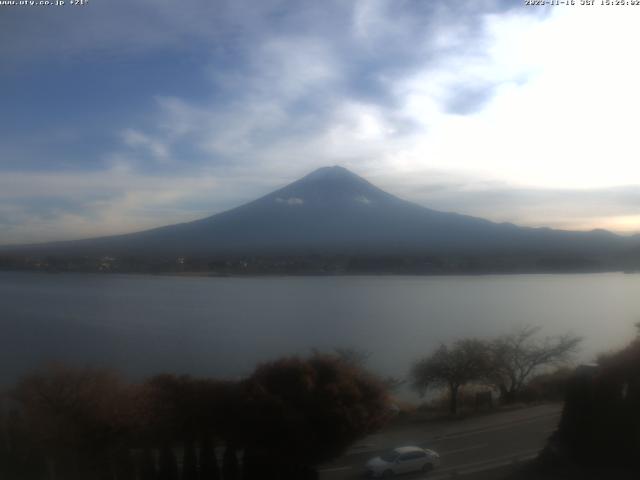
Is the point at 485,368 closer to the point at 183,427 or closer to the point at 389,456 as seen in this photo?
the point at 389,456

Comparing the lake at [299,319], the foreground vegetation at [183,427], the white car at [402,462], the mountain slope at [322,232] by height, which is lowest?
the white car at [402,462]

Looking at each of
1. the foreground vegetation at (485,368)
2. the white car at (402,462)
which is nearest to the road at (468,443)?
Answer: the white car at (402,462)

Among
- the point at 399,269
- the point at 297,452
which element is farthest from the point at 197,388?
the point at 399,269

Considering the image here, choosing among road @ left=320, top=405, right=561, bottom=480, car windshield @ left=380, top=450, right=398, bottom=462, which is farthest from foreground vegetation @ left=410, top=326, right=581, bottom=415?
car windshield @ left=380, top=450, right=398, bottom=462

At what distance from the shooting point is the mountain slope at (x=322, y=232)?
7.44 metres

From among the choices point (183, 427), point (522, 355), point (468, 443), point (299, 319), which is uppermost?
point (299, 319)

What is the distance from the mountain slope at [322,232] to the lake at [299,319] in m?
0.47

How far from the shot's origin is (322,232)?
30.7 ft

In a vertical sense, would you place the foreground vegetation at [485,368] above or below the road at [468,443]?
above

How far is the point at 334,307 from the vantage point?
22.7 ft

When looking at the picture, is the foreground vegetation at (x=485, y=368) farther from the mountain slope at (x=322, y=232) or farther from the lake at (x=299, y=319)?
the mountain slope at (x=322, y=232)

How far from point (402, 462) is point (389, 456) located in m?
0.11

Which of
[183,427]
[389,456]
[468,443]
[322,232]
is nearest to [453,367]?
[468,443]

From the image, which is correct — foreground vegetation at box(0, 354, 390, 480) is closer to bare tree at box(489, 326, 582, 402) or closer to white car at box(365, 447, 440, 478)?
white car at box(365, 447, 440, 478)
